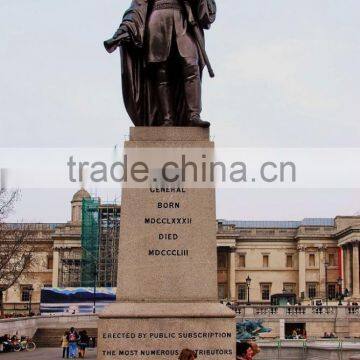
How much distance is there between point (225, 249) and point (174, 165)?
108117mm

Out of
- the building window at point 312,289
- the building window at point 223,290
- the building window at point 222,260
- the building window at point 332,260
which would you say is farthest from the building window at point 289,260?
the building window at point 223,290

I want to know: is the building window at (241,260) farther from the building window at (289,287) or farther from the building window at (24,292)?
the building window at (24,292)

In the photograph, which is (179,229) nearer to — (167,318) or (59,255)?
(167,318)

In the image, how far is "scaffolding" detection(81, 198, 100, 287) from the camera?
93.6 meters

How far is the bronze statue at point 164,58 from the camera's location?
11006 millimetres

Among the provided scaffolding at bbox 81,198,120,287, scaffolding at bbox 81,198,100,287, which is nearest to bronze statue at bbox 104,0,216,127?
scaffolding at bbox 81,198,120,287

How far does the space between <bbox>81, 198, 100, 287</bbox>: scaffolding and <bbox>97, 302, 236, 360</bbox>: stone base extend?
8245 centimetres

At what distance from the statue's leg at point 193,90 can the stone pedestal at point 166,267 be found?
0.15 meters

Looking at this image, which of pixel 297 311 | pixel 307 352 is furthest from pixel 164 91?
pixel 297 311

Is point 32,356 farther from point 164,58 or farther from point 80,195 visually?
point 80,195

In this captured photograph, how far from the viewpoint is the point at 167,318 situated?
10.1m

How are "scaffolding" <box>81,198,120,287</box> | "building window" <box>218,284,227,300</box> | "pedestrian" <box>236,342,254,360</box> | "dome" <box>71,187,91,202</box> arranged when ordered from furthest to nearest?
"dome" <box>71,187,91,202</box>, "building window" <box>218,284,227,300</box>, "scaffolding" <box>81,198,120,287</box>, "pedestrian" <box>236,342,254,360</box>

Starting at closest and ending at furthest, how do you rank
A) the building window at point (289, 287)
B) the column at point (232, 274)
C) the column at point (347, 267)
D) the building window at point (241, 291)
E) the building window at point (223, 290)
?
the column at point (347, 267) → the column at point (232, 274) → the building window at point (223, 290) → the building window at point (241, 291) → the building window at point (289, 287)

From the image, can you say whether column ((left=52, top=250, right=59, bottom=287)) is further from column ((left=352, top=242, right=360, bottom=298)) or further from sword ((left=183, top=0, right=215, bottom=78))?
sword ((left=183, top=0, right=215, bottom=78))
